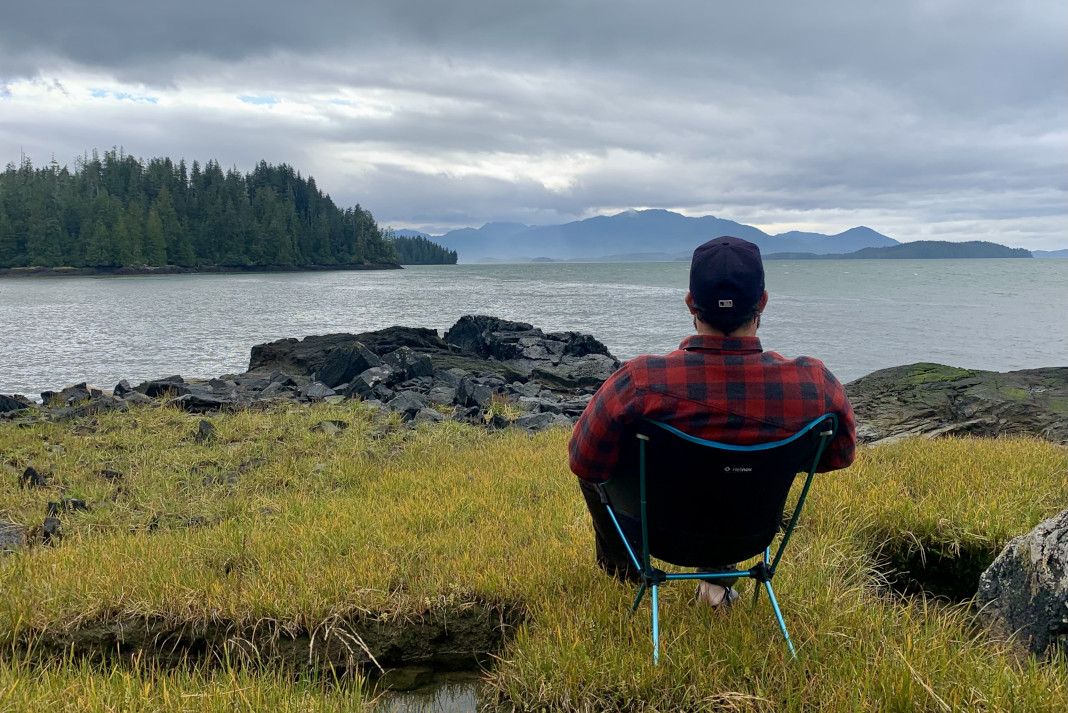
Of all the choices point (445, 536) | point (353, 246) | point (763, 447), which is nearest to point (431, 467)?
point (445, 536)

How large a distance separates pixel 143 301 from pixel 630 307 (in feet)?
139

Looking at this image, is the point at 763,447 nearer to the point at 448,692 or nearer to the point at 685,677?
the point at 685,677

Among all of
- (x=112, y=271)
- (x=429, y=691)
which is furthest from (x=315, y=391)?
(x=112, y=271)

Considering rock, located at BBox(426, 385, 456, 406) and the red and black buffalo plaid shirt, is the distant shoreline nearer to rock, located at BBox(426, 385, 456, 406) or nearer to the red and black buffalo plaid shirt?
rock, located at BBox(426, 385, 456, 406)

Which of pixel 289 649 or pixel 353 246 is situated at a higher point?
pixel 353 246

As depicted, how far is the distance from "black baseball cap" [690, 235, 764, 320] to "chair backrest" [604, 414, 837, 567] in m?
0.57

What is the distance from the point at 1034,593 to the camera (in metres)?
3.85

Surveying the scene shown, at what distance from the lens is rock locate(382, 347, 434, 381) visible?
61.6ft

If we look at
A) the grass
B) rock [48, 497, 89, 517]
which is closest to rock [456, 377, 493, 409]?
the grass

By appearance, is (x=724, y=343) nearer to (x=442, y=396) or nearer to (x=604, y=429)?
(x=604, y=429)

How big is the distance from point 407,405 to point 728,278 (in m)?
11.8

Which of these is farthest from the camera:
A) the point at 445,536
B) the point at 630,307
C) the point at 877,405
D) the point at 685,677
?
the point at 630,307

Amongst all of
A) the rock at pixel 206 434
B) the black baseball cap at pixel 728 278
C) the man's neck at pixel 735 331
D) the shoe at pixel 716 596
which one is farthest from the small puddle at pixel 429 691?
the rock at pixel 206 434

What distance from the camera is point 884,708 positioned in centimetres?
315
